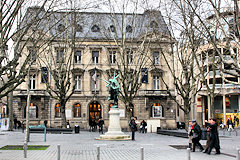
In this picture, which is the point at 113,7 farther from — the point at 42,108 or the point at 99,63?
the point at 42,108

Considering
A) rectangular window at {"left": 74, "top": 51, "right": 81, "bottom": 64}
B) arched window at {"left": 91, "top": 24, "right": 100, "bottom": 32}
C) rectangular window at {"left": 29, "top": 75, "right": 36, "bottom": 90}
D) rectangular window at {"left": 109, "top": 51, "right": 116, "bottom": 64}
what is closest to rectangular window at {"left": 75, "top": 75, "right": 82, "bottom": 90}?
rectangular window at {"left": 74, "top": 51, "right": 81, "bottom": 64}

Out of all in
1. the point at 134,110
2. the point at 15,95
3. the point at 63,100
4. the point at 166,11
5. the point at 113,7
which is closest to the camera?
the point at 166,11

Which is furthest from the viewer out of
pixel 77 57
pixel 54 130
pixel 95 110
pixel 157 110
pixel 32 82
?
pixel 157 110

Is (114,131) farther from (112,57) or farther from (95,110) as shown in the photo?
(112,57)

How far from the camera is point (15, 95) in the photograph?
44.1 m

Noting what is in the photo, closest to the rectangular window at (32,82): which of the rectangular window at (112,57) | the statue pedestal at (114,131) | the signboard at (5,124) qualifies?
the signboard at (5,124)

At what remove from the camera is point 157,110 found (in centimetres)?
4741

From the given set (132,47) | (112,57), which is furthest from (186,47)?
(112,57)

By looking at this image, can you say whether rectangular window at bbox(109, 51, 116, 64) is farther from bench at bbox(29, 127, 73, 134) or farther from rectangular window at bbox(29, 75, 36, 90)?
bench at bbox(29, 127, 73, 134)

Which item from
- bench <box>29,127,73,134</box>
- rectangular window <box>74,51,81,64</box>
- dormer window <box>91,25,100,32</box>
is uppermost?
dormer window <box>91,25,100,32</box>

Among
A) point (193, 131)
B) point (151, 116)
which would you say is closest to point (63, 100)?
point (151, 116)

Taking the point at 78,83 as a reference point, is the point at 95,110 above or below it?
below

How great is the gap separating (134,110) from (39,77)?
14.3 meters

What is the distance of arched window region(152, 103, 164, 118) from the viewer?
47219 millimetres
